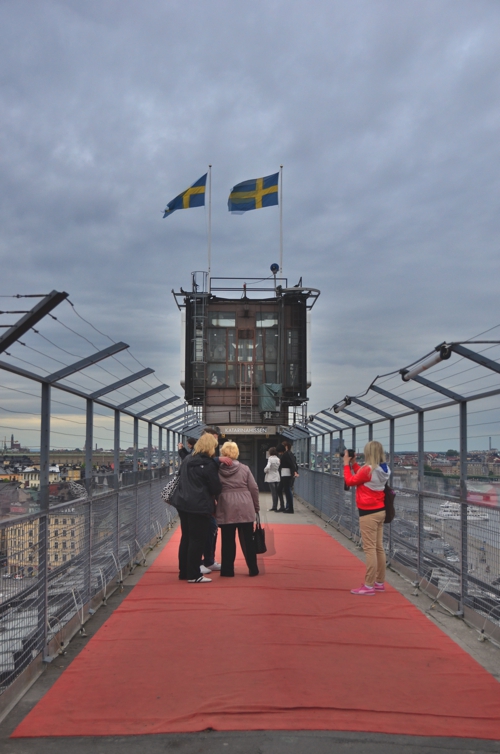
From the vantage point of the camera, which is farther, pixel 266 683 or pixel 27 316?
pixel 27 316

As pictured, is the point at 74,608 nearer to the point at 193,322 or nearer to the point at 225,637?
the point at 225,637

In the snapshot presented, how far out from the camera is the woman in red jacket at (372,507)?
7.39 meters

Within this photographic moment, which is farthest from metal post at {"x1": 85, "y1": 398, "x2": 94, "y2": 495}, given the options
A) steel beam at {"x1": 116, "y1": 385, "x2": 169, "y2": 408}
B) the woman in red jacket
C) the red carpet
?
the woman in red jacket

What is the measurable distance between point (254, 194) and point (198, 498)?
2355 centimetres

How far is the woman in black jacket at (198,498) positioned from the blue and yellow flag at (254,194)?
22.9 m

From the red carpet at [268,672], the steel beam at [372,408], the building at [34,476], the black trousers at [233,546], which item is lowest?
the red carpet at [268,672]

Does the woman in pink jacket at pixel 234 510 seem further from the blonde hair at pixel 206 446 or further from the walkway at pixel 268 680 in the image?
the walkway at pixel 268 680

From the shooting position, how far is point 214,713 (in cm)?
409

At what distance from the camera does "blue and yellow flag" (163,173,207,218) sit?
28.7 metres

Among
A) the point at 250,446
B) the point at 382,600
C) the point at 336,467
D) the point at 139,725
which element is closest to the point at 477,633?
the point at 382,600

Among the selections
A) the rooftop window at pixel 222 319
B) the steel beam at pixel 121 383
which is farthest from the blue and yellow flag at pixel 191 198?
the steel beam at pixel 121 383

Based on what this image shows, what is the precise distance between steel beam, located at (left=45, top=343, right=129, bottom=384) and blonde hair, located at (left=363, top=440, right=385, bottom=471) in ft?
9.15

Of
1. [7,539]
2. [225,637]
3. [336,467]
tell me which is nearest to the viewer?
[7,539]

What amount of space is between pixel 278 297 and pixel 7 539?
23901mm
